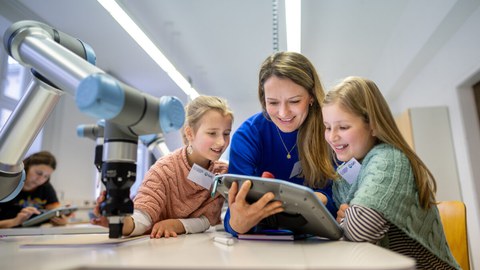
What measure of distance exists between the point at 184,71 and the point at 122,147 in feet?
16.3

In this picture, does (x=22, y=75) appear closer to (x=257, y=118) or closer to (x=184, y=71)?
(x=184, y=71)

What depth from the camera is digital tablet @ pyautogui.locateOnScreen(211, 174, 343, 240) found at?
63cm

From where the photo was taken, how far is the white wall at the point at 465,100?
A: 2.96 meters

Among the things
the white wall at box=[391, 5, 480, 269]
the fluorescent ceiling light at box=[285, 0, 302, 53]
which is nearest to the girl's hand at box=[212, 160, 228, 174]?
the fluorescent ceiling light at box=[285, 0, 302, 53]

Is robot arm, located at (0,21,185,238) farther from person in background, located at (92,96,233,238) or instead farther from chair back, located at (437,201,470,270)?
chair back, located at (437,201,470,270)

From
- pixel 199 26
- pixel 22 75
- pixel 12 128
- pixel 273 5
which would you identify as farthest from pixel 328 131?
pixel 22 75

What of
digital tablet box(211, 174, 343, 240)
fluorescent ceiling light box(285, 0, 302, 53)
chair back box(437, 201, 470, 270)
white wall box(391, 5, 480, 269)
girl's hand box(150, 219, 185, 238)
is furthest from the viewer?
white wall box(391, 5, 480, 269)

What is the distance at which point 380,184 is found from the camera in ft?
2.53

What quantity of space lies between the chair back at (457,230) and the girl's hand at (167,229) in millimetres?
1016

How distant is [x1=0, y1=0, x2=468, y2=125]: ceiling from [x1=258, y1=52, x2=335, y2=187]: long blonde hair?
2231 mm

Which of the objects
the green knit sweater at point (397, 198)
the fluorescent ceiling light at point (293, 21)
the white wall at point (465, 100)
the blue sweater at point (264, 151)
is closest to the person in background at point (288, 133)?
the blue sweater at point (264, 151)

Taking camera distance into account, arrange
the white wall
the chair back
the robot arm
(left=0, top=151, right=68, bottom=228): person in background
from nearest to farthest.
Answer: the robot arm, the chair back, (left=0, top=151, right=68, bottom=228): person in background, the white wall

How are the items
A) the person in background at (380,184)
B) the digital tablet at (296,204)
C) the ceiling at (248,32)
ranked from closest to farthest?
1. the digital tablet at (296,204)
2. the person in background at (380,184)
3. the ceiling at (248,32)

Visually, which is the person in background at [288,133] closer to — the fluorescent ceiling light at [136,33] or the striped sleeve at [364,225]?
the striped sleeve at [364,225]
